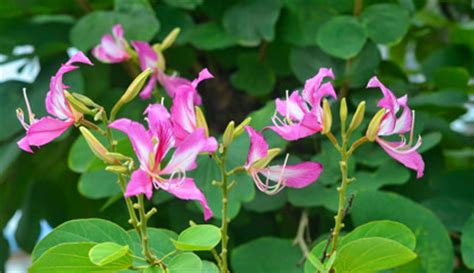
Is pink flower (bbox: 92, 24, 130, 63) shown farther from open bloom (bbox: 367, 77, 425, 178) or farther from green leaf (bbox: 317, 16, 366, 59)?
open bloom (bbox: 367, 77, 425, 178)

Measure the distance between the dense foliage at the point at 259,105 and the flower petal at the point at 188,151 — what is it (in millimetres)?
234

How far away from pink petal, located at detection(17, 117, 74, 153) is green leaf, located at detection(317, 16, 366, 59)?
417mm

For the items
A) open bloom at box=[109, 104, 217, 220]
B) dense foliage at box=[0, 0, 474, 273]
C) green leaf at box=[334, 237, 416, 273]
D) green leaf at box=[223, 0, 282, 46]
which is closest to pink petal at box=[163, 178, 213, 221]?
open bloom at box=[109, 104, 217, 220]

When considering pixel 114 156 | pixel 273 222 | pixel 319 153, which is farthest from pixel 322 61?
pixel 114 156

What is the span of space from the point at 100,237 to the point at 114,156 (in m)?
0.08

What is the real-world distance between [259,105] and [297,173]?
0.51 m

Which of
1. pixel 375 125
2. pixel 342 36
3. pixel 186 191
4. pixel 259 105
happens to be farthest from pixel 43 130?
pixel 259 105

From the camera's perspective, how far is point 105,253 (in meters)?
0.46

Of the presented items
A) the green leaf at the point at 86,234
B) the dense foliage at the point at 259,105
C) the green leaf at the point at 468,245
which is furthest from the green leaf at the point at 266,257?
the green leaf at the point at 86,234

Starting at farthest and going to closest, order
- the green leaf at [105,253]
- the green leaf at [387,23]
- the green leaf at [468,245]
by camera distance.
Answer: the green leaf at [387,23] < the green leaf at [468,245] < the green leaf at [105,253]

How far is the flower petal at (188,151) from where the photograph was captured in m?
0.49

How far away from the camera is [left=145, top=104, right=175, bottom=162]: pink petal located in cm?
49

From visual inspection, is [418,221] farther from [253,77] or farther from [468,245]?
[253,77]

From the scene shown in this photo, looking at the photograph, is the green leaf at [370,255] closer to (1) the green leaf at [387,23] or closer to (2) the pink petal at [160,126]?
(2) the pink petal at [160,126]
